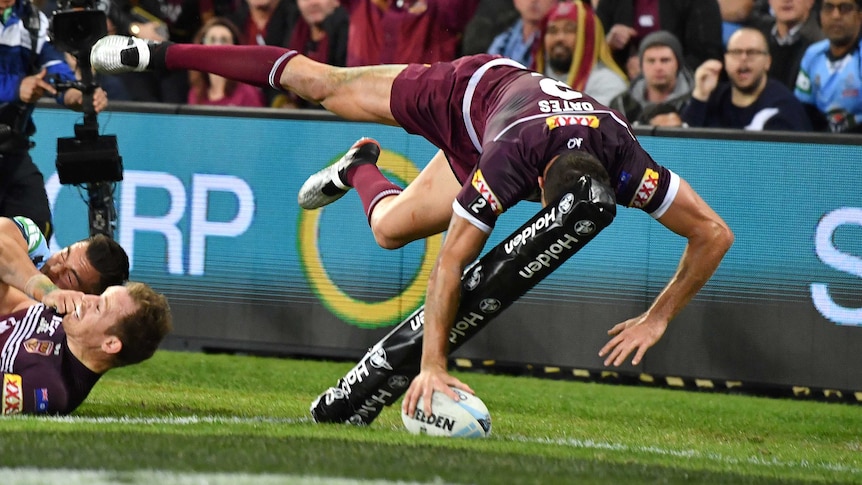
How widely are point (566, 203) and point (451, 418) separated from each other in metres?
0.98

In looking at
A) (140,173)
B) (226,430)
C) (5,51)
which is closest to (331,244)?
(140,173)

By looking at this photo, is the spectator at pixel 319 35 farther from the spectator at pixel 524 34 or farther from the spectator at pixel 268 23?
the spectator at pixel 524 34

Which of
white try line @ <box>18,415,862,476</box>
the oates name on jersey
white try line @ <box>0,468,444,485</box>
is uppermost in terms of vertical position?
the oates name on jersey

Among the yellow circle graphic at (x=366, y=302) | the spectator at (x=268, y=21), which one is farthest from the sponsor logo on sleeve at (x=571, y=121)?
the spectator at (x=268, y=21)

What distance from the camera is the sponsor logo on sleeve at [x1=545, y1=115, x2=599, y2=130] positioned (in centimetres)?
550

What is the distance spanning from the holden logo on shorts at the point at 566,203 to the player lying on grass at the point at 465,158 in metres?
0.06

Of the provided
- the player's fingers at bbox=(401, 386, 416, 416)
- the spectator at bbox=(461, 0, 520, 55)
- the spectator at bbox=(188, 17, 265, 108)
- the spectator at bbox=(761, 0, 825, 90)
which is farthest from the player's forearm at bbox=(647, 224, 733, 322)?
the spectator at bbox=(188, 17, 265, 108)

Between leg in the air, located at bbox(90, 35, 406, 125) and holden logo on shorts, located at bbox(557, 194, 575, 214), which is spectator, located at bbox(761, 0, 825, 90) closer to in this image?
leg in the air, located at bbox(90, 35, 406, 125)

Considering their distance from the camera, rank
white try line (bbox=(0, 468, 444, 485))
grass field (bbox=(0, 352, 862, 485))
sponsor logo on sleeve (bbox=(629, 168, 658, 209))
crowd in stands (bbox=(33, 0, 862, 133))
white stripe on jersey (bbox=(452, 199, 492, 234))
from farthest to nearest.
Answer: crowd in stands (bbox=(33, 0, 862, 133)) < sponsor logo on sleeve (bbox=(629, 168, 658, 209)) < white stripe on jersey (bbox=(452, 199, 492, 234)) < grass field (bbox=(0, 352, 862, 485)) < white try line (bbox=(0, 468, 444, 485))

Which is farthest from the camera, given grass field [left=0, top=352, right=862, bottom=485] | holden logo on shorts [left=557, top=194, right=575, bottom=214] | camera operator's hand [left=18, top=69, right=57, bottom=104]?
camera operator's hand [left=18, top=69, right=57, bottom=104]

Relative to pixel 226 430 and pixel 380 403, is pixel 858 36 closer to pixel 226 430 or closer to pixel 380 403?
pixel 380 403

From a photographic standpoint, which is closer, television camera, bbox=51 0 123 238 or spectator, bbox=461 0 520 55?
television camera, bbox=51 0 123 238

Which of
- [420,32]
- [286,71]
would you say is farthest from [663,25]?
[286,71]

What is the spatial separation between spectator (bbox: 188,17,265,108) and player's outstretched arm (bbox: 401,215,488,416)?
524 centimetres
